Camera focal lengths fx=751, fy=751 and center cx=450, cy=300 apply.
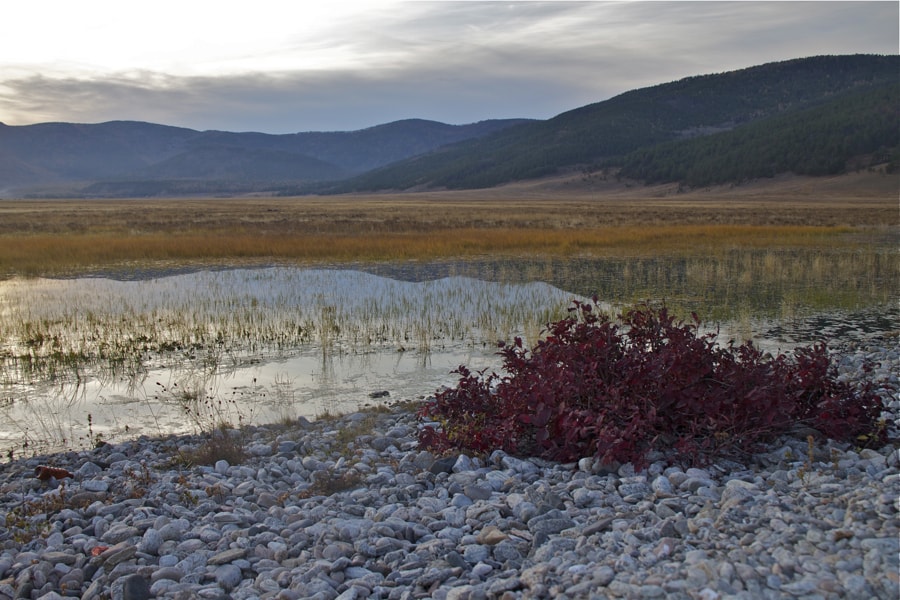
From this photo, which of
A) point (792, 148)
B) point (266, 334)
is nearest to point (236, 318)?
point (266, 334)

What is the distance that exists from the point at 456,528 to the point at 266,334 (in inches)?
370

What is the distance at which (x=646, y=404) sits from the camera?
21.9ft

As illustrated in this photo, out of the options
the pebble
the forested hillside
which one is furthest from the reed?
the forested hillside

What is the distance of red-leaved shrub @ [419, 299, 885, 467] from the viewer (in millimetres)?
6465

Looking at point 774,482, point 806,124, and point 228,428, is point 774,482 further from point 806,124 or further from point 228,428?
point 806,124

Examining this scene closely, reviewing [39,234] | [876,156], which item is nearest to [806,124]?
[876,156]

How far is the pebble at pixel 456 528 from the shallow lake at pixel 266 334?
2.57m

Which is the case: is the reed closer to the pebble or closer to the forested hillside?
the pebble

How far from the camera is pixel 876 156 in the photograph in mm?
106625

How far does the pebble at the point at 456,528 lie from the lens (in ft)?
14.0

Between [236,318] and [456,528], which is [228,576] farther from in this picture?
[236,318]

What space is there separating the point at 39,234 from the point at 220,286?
2229 cm

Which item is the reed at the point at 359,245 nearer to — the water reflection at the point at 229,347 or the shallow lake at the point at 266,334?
the shallow lake at the point at 266,334

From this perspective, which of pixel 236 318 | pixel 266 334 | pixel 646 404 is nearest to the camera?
pixel 646 404
